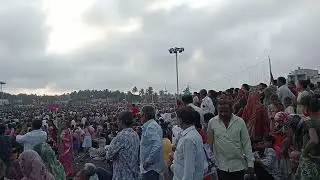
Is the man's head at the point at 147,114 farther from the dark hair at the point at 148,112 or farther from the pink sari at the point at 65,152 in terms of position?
the pink sari at the point at 65,152

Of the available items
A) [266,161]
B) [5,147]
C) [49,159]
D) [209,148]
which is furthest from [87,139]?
[209,148]

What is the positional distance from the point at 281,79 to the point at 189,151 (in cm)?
732

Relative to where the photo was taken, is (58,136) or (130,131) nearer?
(130,131)

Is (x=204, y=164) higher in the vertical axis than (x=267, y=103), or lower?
lower

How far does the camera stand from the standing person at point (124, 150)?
730cm

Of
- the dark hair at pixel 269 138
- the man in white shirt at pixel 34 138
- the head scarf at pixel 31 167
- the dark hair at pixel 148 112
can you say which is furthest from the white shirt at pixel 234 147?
the man in white shirt at pixel 34 138

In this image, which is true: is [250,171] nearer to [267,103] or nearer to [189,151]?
[189,151]

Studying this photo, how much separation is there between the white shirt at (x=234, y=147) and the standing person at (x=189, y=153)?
1.00 metres

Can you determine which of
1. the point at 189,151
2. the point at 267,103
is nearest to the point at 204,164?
the point at 189,151

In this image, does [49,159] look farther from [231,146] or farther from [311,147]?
[311,147]

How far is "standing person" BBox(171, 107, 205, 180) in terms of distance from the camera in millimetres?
5562

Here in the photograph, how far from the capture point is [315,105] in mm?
5969

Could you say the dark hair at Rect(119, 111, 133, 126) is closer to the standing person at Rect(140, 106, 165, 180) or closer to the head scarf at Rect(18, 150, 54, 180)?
the standing person at Rect(140, 106, 165, 180)

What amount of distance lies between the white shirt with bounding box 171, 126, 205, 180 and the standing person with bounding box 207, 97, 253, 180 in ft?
3.33
